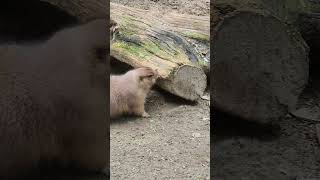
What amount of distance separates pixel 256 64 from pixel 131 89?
3.15 feet

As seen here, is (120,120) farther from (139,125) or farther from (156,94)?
(156,94)

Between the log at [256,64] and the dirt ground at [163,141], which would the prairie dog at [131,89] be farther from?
the log at [256,64]

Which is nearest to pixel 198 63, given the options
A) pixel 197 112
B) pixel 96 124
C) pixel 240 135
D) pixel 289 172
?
pixel 197 112

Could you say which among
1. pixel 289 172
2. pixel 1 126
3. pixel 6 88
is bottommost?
pixel 289 172

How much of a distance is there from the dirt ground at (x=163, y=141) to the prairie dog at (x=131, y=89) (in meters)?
0.05

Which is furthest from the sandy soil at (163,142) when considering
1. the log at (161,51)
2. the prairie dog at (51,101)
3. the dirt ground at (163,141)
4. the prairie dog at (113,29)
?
the prairie dog at (113,29)

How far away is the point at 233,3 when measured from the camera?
256cm

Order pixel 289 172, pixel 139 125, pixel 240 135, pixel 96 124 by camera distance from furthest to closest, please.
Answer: pixel 139 125 → pixel 240 135 → pixel 289 172 → pixel 96 124

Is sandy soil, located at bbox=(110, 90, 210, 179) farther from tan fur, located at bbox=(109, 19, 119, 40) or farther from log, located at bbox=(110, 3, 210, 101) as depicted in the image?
tan fur, located at bbox=(109, 19, 119, 40)

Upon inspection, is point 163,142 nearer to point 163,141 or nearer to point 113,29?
point 163,141

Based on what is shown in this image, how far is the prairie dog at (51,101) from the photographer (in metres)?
1.97

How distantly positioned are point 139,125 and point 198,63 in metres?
0.55

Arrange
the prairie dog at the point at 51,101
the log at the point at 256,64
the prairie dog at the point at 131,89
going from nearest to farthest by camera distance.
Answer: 1. the prairie dog at the point at 51,101
2. the log at the point at 256,64
3. the prairie dog at the point at 131,89

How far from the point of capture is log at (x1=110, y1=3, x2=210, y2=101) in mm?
3053
